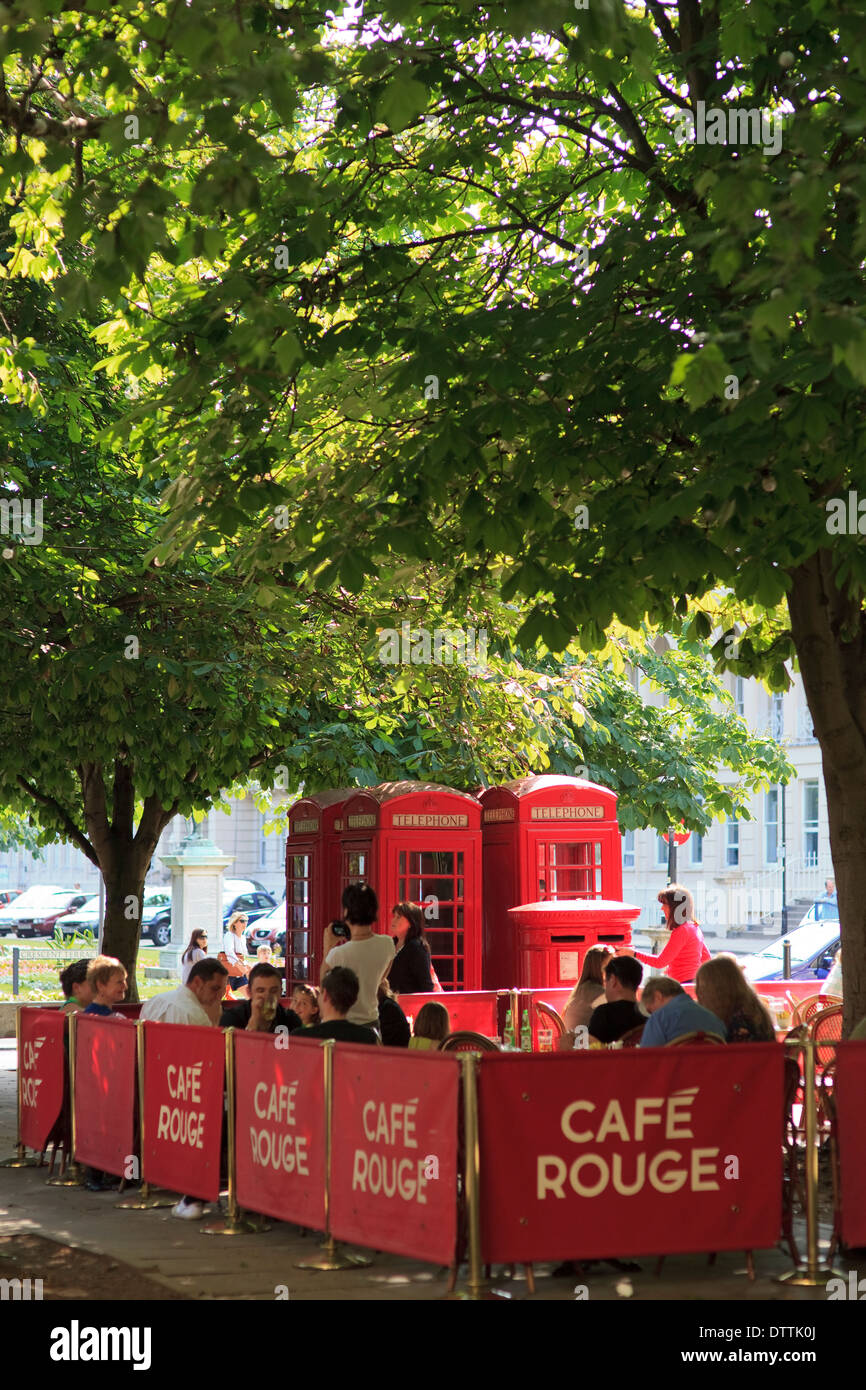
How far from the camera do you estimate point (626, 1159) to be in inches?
→ 279

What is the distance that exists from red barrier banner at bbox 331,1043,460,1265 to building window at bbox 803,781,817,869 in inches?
1556

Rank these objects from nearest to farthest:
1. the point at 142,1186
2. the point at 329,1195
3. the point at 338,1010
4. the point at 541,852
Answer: the point at 329,1195 < the point at 338,1010 < the point at 142,1186 < the point at 541,852

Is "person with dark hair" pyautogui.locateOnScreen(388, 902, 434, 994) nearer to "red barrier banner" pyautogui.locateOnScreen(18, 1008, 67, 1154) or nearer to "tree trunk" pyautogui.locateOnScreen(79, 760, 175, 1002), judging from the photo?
"red barrier banner" pyautogui.locateOnScreen(18, 1008, 67, 1154)

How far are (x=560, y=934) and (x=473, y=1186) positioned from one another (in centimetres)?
887

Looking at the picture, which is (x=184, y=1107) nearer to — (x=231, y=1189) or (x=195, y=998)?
(x=231, y=1189)

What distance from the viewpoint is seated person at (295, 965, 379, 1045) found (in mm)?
8727

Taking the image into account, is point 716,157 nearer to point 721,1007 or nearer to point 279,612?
point 721,1007

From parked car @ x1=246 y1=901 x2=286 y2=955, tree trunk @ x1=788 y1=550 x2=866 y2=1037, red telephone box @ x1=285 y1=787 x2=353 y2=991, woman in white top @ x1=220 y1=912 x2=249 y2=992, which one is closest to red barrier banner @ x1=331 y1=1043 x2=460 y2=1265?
tree trunk @ x1=788 y1=550 x2=866 y2=1037

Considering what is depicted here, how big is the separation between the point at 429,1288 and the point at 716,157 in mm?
5580

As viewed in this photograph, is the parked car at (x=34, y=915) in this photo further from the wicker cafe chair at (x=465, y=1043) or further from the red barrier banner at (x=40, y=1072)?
the wicker cafe chair at (x=465, y=1043)

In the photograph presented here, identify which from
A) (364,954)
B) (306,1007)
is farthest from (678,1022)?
(306,1007)

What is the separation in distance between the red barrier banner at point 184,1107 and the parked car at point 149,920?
112 feet

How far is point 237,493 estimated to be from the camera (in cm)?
847

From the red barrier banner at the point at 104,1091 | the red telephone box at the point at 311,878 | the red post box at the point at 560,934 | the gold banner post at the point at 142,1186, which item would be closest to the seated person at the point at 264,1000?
the gold banner post at the point at 142,1186
